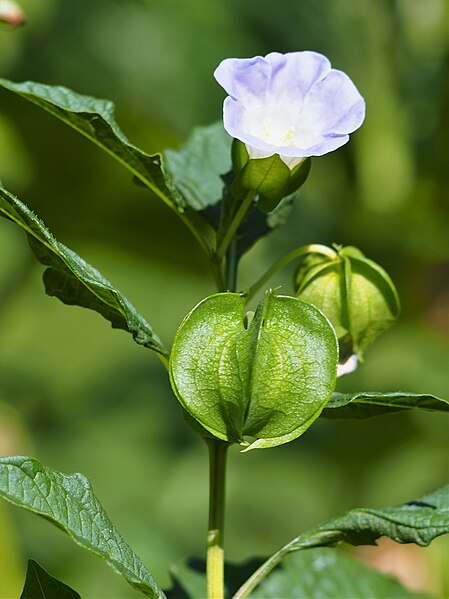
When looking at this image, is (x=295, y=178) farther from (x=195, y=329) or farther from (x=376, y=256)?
(x=376, y=256)

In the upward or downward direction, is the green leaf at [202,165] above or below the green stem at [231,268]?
above

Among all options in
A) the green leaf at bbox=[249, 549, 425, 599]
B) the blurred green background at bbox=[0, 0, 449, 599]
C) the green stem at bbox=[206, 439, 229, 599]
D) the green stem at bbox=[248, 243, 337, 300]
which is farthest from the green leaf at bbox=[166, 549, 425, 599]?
the blurred green background at bbox=[0, 0, 449, 599]

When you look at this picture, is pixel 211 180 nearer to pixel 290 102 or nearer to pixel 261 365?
pixel 290 102

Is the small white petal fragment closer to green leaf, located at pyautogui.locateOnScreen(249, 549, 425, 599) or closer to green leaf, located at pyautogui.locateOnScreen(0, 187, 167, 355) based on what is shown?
green leaf, located at pyautogui.locateOnScreen(0, 187, 167, 355)

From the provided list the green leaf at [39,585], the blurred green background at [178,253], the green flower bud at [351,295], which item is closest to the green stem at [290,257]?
the green flower bud at [351,295]

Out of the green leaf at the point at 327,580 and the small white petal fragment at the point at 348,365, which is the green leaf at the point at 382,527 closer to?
the small white petal fragment at the point at 348,365

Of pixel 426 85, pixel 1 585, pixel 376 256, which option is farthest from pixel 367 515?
pixel 426 85

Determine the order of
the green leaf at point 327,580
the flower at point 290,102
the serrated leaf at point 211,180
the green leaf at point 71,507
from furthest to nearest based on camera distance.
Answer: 1. the green leaf at point 327,580
2. the serrated leaf at point 211,180
3. the flower at point 290,102
4. the green leaf at point 71,507
